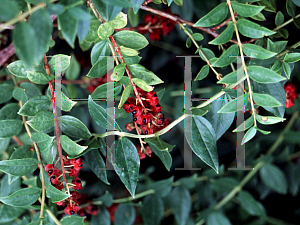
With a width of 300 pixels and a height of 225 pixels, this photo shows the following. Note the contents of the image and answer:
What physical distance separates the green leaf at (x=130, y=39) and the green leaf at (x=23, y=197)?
14.6 inches

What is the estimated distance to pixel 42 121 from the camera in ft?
1.68

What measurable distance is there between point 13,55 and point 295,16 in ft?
2.47

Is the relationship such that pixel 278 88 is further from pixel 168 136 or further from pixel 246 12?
pixel 168 136

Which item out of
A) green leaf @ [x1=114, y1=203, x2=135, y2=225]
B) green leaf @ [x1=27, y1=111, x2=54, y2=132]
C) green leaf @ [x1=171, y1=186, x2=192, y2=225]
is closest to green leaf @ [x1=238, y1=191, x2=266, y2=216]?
green leaf @ [x1=171, y1=186, x2=192, y2=225]

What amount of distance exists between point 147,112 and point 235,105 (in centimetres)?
17

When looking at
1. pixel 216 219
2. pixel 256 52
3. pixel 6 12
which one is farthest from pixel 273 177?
pixel 6 12

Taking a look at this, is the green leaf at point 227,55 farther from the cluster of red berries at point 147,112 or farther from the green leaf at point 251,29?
the cluster of red berries at point 147,112

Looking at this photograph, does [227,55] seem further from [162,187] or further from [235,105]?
[162,187]

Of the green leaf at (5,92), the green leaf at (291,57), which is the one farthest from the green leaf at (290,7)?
the green leaf at (5,92)

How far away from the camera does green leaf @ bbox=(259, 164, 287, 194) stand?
92 cm

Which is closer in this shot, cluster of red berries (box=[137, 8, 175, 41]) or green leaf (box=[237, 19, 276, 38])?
green leaf (box=[237, 19, 276, 38])

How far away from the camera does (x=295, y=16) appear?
63cm

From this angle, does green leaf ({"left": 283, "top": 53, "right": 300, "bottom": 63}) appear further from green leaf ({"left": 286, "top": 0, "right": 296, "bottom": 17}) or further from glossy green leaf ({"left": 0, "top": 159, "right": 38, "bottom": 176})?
glossy green leaf ({"left": 0, "top": 159, "right": 38, "bottom": 176})

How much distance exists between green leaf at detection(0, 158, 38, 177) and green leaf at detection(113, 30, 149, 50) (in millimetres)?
320
